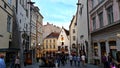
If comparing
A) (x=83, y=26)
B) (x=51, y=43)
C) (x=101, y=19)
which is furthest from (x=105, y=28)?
(x=51, y=43)

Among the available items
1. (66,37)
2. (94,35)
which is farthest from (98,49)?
(66,37)

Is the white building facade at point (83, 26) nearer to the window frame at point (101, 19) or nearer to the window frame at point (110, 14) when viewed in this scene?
the window frame at point (101, 19)

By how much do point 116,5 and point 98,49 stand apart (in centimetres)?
943

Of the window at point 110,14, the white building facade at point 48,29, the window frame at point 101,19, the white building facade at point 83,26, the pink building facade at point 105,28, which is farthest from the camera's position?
the white building facade at point 48,29

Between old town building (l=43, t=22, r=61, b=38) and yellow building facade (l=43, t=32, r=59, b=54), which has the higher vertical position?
old town building (l=43, t=22, r=61, b=38)

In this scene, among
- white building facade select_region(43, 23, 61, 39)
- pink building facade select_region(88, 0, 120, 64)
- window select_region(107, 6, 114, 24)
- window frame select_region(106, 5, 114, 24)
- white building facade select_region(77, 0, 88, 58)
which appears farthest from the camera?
white building facade select_region(43, 23, 61, 39)

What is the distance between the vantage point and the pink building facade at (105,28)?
2343 cm

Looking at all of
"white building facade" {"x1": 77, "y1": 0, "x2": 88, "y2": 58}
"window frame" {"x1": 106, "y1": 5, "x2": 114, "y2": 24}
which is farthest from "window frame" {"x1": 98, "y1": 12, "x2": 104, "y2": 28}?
"white building facade" {"x1": 77, "y1": 0, "x2": 88, "y2": 58}

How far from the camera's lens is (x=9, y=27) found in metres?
28.7

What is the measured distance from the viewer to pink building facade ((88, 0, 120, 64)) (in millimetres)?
23431

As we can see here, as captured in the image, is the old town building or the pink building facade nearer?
the pink building facade

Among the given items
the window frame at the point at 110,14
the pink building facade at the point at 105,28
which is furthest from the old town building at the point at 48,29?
the window frame at the point at 110,14

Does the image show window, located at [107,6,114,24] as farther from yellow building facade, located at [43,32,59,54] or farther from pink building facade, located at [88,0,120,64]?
yellow building facade, located at [43,32,59,54]

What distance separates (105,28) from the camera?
88.3ft
